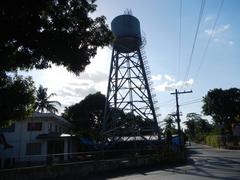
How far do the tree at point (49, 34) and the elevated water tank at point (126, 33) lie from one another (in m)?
21.8

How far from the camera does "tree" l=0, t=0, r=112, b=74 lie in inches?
342

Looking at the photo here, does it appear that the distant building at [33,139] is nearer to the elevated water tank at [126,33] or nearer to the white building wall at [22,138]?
the white building wall at [22,138]

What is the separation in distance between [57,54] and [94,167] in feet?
35.0

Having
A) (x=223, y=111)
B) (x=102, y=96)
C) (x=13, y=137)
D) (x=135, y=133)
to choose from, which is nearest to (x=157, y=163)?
(x=135, y=133)

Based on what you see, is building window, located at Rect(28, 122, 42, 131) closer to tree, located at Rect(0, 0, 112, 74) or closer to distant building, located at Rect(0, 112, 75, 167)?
distant building, located at Rect(0, 112, 75, 167)

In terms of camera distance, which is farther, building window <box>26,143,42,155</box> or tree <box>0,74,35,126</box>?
building window <box>26,143,42,155</box>

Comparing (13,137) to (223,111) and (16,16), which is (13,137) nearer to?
(16,16)

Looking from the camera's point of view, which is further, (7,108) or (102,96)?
(102,96)

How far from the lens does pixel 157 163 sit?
2567cm

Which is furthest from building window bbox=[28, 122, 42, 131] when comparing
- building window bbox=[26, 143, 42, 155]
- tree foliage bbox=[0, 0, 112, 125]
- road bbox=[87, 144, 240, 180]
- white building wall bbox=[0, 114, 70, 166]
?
tree foliage bbox=[0, 0, 112, 125]

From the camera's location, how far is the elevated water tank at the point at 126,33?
32891 millimetres

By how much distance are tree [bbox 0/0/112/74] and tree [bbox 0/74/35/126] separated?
5.62 meters

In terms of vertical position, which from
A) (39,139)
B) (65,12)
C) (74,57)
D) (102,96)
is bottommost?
(39,139)

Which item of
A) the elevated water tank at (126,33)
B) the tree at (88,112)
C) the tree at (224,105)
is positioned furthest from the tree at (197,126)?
the elevated water tank at (126,33)
